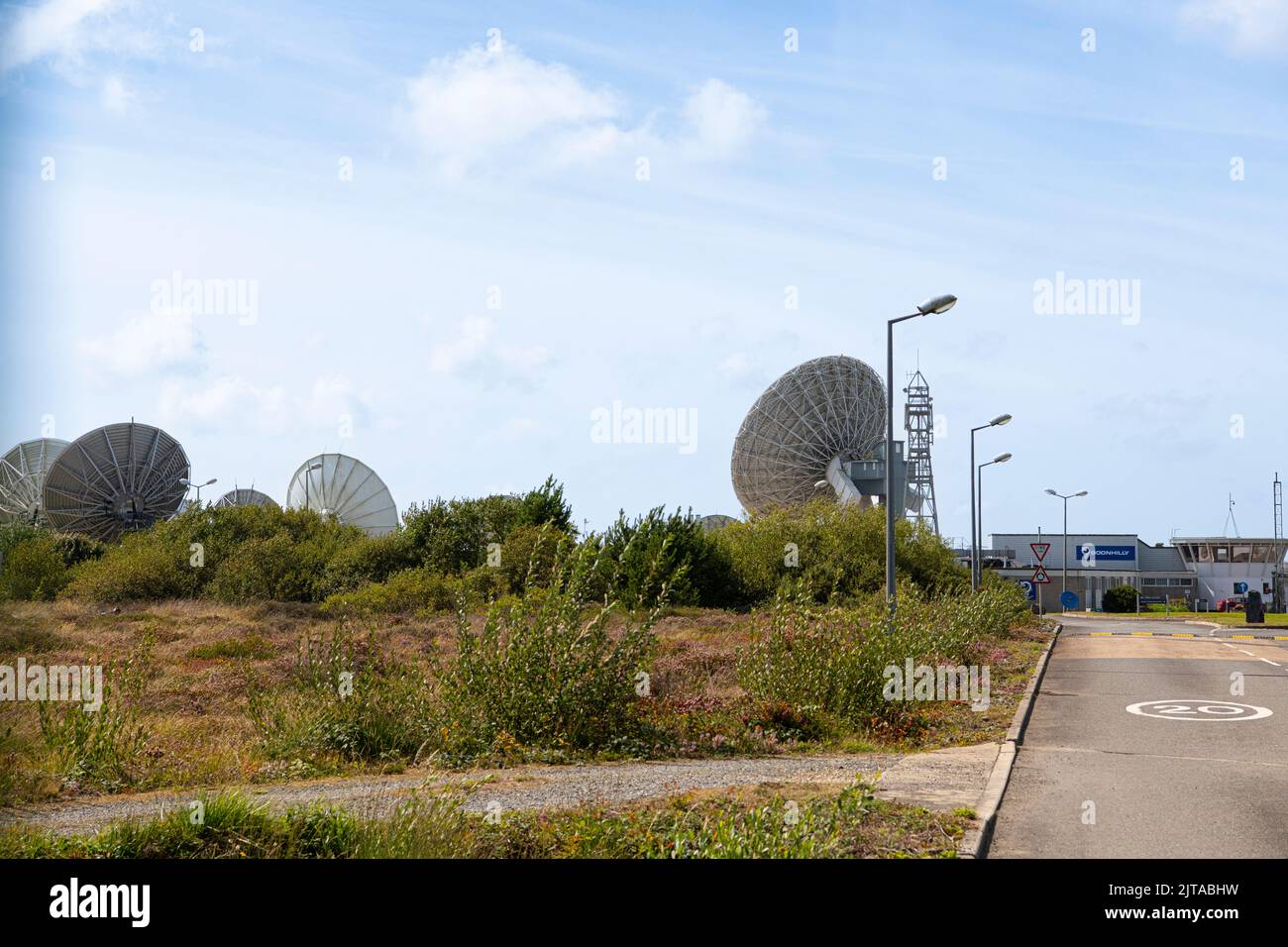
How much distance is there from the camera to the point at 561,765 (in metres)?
11.5

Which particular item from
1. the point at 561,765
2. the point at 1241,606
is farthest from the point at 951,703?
the point at 1241,606

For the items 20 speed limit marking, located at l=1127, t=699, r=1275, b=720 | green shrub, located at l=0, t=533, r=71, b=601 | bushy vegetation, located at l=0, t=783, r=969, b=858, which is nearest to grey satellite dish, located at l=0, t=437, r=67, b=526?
green shrub, located at l=0, t=533, r=71, b=601

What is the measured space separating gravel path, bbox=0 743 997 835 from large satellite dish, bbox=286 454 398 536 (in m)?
43.5

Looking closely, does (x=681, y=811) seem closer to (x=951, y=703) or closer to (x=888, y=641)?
(x=888, y=641)

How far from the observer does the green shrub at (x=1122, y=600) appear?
222ft

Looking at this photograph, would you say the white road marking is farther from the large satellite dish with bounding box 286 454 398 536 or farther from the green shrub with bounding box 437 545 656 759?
the large satellite dish with bounding box 286 454 398 536

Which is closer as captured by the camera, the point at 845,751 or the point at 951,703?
the point at 845,751

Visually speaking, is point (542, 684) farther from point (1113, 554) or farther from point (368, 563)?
point (1113, 554)

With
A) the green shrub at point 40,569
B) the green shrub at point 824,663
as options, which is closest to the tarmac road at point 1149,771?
the green shrub at point 824,663

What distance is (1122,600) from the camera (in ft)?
223

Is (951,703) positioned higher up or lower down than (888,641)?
lower down
